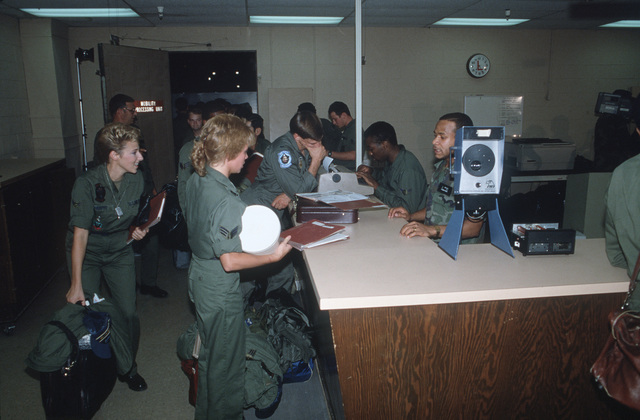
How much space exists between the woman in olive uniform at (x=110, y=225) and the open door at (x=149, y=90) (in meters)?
2.63

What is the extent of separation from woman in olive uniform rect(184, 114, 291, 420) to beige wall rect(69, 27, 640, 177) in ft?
14.7

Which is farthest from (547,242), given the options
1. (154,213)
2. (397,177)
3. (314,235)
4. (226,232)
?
(154,213)

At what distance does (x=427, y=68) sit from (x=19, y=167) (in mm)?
5293

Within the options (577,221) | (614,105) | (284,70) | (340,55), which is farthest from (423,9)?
(614,105)

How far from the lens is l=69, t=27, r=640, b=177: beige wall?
6.06m

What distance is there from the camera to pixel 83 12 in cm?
503

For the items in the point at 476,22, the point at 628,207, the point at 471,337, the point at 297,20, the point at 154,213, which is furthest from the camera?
the point at 476,22

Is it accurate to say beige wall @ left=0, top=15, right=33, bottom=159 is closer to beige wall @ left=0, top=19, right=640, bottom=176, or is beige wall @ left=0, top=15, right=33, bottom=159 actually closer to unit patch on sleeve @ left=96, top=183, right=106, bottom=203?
beige wall @ left=0, top=19, right=640, bottom=176

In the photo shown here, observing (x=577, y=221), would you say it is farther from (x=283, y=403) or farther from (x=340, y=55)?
(x=340, y=55)

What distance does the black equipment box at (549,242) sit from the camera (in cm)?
171

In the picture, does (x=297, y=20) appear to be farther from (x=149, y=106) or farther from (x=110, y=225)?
(x=110, y=225)

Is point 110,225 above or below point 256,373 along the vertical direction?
above

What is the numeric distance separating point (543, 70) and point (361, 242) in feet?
19.9

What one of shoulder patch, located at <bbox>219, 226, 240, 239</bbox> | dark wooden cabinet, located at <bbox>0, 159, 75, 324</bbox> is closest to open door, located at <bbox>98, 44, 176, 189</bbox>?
dark wooden cabinet, located at <bbox>0, 159, 75, 324</bbox>
